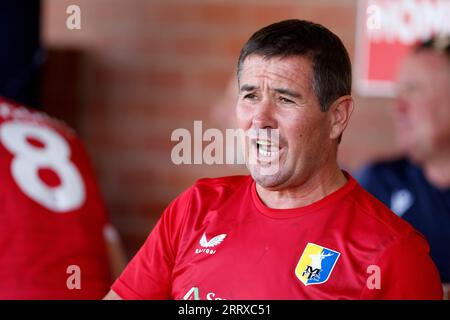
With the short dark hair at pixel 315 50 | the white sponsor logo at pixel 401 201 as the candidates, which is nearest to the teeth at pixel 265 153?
the short dark hair at pixel 315 50

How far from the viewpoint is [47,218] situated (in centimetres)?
216

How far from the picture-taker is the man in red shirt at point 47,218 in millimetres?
2088

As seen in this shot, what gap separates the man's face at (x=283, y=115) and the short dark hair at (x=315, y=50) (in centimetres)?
1

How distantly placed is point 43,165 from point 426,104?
1318 mm

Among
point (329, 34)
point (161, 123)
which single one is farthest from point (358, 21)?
point (329, 34)

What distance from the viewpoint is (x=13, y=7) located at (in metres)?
3.03

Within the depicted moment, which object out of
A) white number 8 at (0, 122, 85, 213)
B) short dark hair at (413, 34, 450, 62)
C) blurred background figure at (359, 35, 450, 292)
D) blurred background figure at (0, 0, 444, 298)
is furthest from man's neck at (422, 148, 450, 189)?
white number 8 at (0, 122, 85, 213)

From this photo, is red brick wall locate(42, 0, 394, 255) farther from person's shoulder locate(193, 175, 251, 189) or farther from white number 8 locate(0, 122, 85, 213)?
person's shoulder locate(193, 175, 251, 189)

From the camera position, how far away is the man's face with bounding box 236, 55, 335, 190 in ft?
4.91

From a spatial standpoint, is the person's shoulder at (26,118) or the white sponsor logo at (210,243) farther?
the person's shoulder at (26,118)

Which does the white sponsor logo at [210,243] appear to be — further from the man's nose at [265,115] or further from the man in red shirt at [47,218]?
the man in red shirt at [47,218]

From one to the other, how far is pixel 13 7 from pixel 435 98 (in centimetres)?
152

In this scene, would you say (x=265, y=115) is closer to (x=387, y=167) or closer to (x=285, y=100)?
(x=285, y=100)
